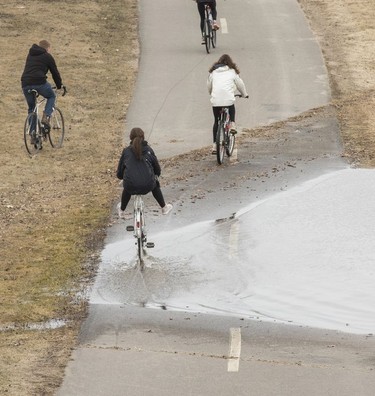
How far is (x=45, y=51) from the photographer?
21781 millimetres

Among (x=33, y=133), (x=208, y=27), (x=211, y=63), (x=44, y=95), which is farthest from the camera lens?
(x=208, y=27)

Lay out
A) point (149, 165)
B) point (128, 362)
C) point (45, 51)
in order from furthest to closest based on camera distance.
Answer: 1. point (45, 51)
2. point (149, 165)
3. point (128, 362)

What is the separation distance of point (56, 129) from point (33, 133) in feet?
4.30

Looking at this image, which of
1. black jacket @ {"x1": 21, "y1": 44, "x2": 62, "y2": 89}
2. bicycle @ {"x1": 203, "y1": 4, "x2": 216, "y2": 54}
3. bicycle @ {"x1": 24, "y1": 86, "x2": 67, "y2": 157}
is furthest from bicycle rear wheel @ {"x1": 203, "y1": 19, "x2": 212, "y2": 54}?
black jacket @ {"x1": 21, "y1": 44, "x2": 62, "y2": 89}

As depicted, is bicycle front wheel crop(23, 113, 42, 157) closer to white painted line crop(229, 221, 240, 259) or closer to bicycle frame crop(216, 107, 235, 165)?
bicycle frame crop(216, 107, 235, 165)

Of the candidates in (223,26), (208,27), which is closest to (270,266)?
(208,27)

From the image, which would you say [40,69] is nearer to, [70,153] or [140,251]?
[70,153]

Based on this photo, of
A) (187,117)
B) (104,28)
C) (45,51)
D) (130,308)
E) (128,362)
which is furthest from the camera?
(104,28)

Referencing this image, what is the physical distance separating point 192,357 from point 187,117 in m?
13.6

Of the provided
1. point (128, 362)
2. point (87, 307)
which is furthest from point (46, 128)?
point (128, 362)

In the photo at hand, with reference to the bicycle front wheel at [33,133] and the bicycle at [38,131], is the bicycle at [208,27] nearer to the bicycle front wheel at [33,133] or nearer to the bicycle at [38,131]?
the bicycle at [38,131]

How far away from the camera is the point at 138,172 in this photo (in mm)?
15328

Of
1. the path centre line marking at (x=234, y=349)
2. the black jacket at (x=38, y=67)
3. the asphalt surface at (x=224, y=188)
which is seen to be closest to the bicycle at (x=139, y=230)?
the asphalt surface at (x=224, y=188)

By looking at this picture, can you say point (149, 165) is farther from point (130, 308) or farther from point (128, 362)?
point (128, 362)
